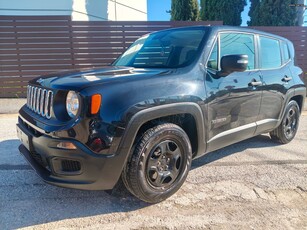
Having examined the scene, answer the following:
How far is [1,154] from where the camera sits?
4020 millimetres

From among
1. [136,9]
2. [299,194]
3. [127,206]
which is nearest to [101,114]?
[127,206]

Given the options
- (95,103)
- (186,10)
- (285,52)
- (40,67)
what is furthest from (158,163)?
(186,10)

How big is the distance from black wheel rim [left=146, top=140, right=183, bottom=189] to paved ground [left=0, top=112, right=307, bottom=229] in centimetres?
23

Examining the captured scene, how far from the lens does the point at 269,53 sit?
403 centimetres

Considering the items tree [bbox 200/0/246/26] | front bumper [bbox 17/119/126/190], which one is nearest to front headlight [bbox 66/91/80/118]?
front bumper [bbox 17/119/126/190]

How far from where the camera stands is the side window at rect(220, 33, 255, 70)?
10.7 feet

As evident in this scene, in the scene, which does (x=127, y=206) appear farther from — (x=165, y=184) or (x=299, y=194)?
(x=299, y=194)

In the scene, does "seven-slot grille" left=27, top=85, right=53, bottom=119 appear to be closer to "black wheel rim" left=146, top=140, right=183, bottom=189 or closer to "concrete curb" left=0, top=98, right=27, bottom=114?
"black wheel rim" left=146, top=140, right=183, bottom=189

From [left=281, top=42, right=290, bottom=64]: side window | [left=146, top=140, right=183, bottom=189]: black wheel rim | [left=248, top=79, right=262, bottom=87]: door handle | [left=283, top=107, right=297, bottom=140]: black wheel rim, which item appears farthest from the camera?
[left=283, top=107, right=297, bottom=140]: black wheel rim

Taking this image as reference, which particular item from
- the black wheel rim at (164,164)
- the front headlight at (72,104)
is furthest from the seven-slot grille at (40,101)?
the black wheel rim at (164,164)

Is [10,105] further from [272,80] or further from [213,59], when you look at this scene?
[272,80]

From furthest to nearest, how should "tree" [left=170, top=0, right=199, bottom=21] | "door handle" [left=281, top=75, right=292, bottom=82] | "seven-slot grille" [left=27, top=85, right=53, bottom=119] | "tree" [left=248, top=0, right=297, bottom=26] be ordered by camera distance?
"tree" [left=170, top=0, right=199, bottom=21]
"tree" [left=248, top=0, right=297, bottom=26]
"door handle" [left=281, top=75, right=292, bottom=82]
"seven-slot grille" [left=27, top=85, right=53, bottom=119]

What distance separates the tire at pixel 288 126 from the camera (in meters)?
4.44

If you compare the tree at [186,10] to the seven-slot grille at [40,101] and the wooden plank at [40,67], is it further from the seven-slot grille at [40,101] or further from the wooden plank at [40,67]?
the seven-slot grille at [40,101]
